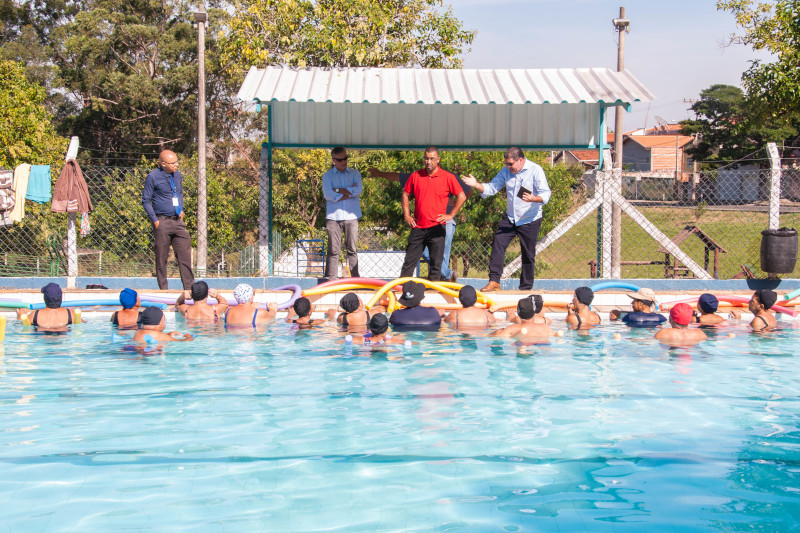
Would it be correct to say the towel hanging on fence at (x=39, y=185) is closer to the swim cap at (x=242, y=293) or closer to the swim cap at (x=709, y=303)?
the swim cap at (x=242, y=293)

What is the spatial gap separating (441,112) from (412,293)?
5042 mm

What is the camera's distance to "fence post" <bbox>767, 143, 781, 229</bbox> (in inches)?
442

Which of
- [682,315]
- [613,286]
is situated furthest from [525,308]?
[613,286]

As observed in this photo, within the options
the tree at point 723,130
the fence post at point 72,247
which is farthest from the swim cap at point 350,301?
the tree at point 723,130

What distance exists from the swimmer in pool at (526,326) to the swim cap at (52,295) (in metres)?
5.46

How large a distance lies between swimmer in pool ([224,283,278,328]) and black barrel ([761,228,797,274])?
7.57 meters

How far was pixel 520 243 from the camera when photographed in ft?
34.5

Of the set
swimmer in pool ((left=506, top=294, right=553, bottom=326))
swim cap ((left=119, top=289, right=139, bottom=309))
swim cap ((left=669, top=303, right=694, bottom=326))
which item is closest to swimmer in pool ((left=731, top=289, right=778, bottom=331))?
swim cap ((left=669, top=303, right=694, bottom=326))

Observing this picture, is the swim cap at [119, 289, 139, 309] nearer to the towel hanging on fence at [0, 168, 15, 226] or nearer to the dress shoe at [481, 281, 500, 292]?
the towel hanging on fence at [0, 168, 15, 226]

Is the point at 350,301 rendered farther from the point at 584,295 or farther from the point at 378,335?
the point at 584,295

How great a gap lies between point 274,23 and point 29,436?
18496 millimetres

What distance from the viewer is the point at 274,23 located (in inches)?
865

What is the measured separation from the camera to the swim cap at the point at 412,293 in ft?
30.2

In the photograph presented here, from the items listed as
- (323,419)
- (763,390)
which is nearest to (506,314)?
(763,390)
